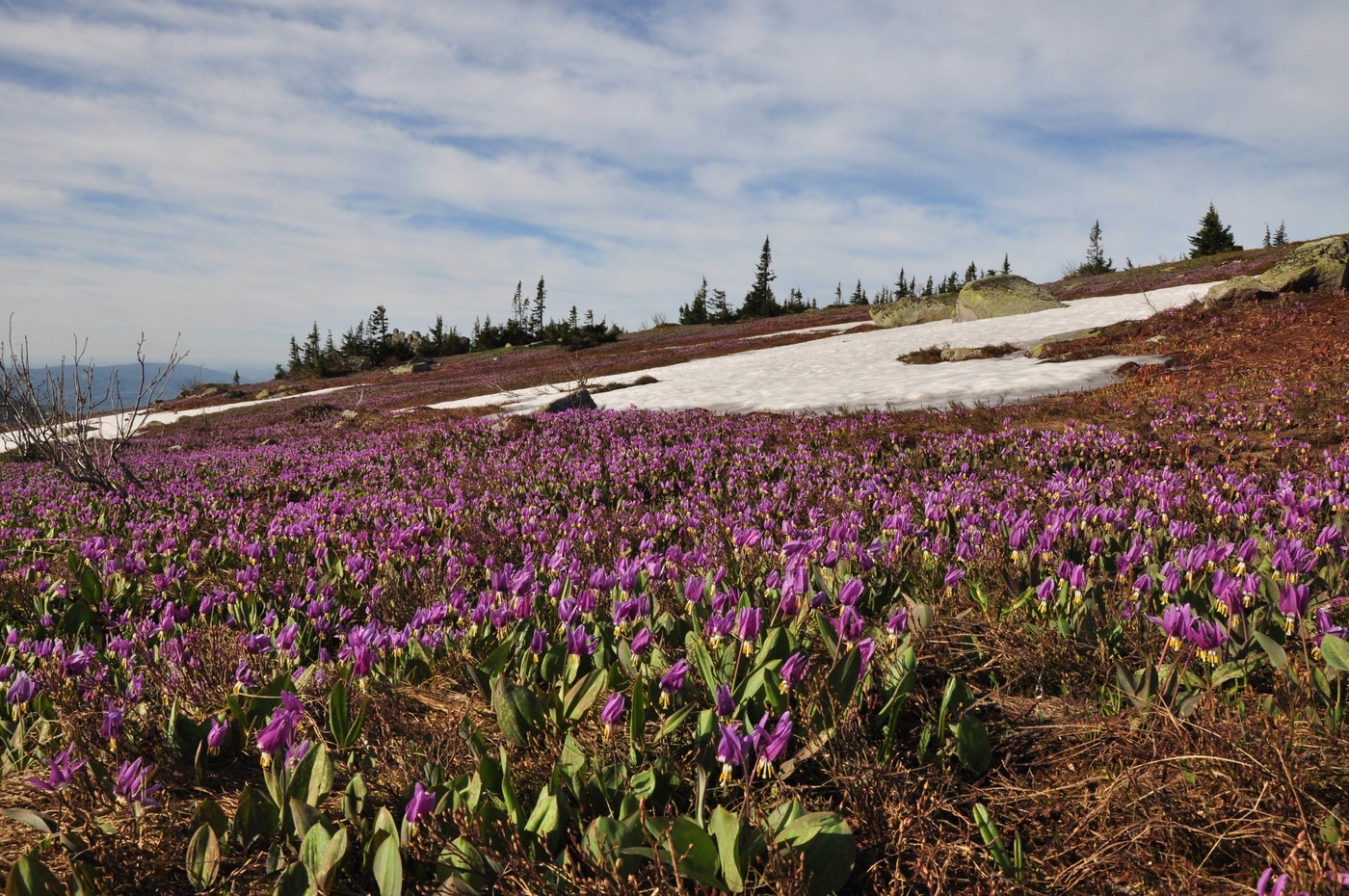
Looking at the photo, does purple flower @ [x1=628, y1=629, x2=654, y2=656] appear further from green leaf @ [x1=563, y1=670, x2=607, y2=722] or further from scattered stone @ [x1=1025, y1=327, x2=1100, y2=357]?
scattered stone @ [x1=1025, y1=327, x2=1100, y2=357]

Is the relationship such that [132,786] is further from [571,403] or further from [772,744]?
[571,403]

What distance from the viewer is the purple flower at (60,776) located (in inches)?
82.3

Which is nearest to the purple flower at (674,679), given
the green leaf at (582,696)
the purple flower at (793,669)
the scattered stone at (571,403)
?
the green leaf at (582,696)

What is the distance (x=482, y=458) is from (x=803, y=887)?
9.04 metres

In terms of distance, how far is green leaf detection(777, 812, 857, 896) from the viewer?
5.71ft

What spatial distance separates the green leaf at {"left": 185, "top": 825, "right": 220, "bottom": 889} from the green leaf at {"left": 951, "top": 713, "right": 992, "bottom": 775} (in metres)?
2.15

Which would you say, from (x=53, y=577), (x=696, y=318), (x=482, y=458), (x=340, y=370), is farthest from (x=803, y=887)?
(x=696, y=318)

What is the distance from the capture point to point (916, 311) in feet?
141

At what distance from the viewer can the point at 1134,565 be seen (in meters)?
3.54

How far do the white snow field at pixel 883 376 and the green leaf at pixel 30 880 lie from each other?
11.7m

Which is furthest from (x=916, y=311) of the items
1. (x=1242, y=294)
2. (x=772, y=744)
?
(x=772, y=744)

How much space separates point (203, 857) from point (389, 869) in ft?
1.84

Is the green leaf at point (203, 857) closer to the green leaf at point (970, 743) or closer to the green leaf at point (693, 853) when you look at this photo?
the green leaf at point (693, 853)

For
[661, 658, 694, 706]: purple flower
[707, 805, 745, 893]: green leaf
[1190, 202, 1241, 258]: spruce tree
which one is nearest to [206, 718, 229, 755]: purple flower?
[661, 658, 694, 706]: purple flower
